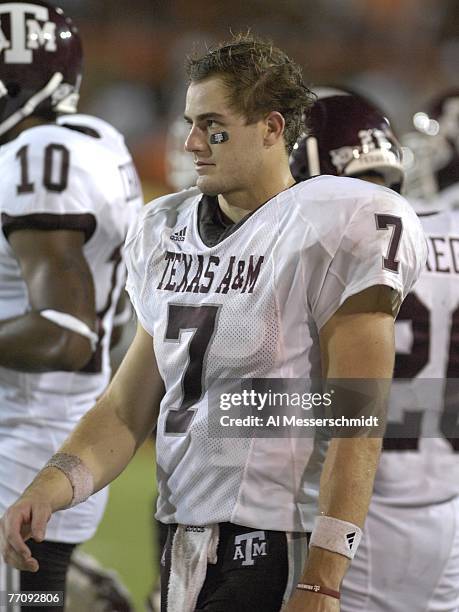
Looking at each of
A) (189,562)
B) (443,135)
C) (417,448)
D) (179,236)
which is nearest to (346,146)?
(417,448)

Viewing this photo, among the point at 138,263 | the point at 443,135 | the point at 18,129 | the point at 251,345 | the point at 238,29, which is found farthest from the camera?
the point at 238,29

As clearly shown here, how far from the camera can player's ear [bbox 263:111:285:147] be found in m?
2.13

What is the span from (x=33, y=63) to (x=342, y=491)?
1876mm

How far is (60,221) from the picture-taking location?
2938 mm

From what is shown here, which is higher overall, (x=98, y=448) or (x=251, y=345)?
(x=251, y=345)

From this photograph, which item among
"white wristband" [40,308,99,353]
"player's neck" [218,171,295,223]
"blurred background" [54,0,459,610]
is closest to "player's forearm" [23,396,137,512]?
"player's neck" [218,171,295,223]

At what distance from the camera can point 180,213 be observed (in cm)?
228

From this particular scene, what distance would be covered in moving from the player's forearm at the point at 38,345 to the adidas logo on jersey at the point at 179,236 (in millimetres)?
718

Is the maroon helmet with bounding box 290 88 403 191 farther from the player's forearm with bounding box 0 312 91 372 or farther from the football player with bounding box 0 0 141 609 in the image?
the player's forearm with bounding box 0 312 91 372

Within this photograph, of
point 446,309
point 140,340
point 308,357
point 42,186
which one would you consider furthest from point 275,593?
point 42,186

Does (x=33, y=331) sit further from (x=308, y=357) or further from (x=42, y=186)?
(x=308, y=357)

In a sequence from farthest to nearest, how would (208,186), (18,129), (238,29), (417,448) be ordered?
(238,29), (18,129), (417,448), (208,186)

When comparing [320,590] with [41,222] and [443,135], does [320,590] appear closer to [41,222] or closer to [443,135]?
[41,222]

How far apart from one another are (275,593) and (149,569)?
11.2 ft
